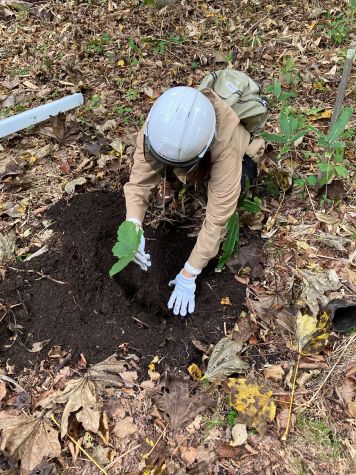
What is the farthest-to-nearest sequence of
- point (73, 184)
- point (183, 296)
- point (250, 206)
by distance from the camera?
point (73, 184), point (250, 206), point (183, 296)

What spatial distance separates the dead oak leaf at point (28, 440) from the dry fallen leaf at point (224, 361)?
0.78 m

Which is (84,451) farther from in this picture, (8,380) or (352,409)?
(352,409)

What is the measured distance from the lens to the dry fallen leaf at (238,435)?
1.97 m

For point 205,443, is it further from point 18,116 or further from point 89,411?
point 18,116

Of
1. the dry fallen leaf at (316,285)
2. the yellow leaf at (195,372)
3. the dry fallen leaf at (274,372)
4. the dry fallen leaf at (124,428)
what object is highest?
the dry fallen leaf at (316,285)

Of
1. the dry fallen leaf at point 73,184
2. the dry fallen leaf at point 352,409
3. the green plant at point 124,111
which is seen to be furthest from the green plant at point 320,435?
the green plant at point 124,111

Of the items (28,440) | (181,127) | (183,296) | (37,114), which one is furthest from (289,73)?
(28,440)

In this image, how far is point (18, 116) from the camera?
357cm

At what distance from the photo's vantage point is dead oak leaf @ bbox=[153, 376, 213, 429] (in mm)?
2053

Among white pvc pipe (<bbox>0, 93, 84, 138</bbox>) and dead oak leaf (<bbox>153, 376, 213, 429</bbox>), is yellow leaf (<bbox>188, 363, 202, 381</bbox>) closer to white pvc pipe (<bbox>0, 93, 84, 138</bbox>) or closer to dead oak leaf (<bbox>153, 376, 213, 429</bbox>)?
dead oak leaf (<bbox>153, 376, 213, 429</bbox>)

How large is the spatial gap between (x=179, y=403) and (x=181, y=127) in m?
1.32

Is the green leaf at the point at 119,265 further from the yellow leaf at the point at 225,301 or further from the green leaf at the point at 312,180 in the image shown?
the green leaf at the point at 312,180

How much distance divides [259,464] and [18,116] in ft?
10.2

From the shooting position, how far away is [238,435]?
1.99 m
